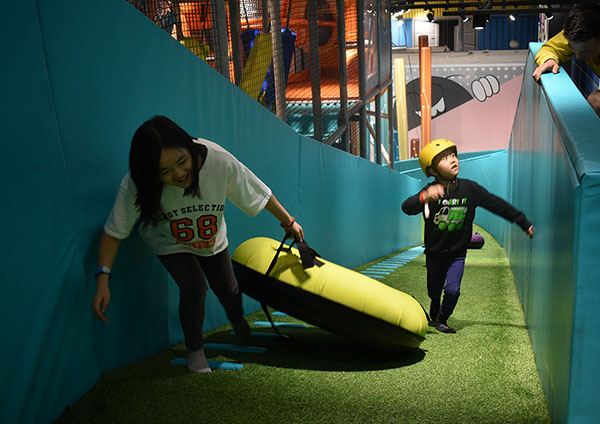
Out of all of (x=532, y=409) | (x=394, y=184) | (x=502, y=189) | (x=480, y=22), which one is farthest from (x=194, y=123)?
(x=480, y=22)

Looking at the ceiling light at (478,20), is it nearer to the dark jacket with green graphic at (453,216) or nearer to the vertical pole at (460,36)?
the vertical pole at (460,36)

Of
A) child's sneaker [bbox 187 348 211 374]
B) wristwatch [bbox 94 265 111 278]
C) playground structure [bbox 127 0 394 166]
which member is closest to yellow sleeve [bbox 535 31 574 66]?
playground structure [bbox 127 0 394 166]

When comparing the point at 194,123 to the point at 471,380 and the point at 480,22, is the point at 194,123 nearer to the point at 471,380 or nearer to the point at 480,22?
the point at 471,380

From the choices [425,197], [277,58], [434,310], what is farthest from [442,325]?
[277,58]

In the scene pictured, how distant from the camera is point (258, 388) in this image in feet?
7.26

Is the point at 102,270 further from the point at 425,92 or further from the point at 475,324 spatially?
the point at 425,92

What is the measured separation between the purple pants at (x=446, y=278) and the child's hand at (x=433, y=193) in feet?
1.36

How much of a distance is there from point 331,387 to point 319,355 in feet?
1.70

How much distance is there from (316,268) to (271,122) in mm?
1870

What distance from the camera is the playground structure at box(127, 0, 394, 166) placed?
3.99 meters

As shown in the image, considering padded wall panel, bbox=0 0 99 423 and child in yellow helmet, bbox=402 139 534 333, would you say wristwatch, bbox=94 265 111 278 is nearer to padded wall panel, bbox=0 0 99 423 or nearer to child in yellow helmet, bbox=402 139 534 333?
padded wall panel, bbox=0 0 99 423

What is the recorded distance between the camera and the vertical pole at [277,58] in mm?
5047

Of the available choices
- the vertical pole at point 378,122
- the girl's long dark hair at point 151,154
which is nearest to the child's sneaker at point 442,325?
the girl's long dark hair at point 151,154

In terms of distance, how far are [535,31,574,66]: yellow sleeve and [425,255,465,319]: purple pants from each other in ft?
4.79
